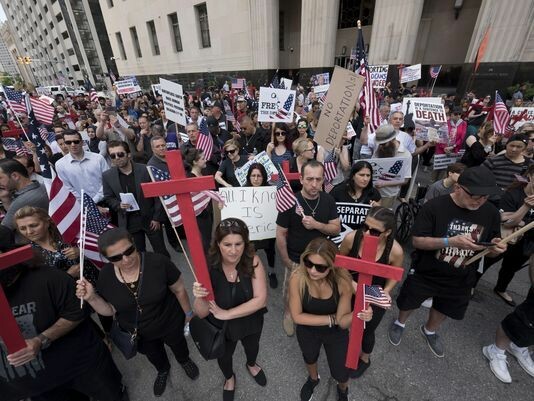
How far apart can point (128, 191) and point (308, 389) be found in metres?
3.39

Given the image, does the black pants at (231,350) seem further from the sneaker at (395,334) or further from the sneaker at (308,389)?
the sneaker at (395,334)

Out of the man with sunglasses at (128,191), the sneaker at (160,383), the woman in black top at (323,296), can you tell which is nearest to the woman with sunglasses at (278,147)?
the man with sunglasses at (128,191)

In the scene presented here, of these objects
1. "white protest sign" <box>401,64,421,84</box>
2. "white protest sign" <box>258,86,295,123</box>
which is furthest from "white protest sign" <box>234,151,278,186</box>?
"white protest sign" <box>401,64,421,84</box>

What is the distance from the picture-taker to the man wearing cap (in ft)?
7.35

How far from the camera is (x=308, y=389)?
104 inches

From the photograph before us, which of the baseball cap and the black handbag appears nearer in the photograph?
the baseball cap

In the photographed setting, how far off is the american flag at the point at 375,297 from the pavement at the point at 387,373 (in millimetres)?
1567

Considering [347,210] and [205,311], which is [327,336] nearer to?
[205,311]

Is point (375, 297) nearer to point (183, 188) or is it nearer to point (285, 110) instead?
point (183, 188)

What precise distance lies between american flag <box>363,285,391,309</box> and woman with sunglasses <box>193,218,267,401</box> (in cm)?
87

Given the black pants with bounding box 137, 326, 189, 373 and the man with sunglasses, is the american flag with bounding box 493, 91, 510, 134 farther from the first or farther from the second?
the black pants with bounding box 137, 326, 189, 373

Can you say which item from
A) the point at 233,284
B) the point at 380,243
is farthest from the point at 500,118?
the point at 233,284

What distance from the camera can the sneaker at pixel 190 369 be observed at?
2.88 meters

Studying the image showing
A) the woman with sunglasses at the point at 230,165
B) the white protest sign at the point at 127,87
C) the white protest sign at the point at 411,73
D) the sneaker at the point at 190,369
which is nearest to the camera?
the sneaker at the point at 190,369
